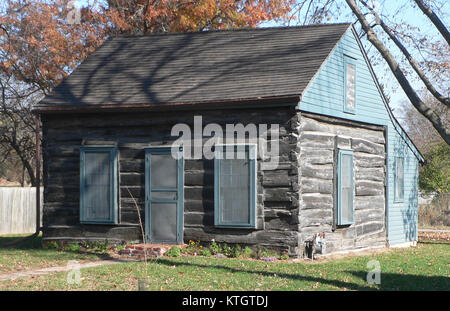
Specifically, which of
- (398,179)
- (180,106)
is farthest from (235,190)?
(398,179)

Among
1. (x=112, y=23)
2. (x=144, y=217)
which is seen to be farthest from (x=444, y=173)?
(x=144, y=217)

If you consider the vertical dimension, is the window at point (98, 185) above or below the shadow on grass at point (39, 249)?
above

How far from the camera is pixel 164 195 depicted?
16188 mm

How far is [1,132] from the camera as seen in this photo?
92.8 ft

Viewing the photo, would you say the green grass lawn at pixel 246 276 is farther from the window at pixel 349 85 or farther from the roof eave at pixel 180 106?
the window at pixel 349 85

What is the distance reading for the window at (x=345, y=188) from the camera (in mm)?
16672

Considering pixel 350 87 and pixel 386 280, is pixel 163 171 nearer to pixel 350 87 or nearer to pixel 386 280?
pixel 350 87

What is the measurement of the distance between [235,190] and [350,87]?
Answer: 15.8 feet

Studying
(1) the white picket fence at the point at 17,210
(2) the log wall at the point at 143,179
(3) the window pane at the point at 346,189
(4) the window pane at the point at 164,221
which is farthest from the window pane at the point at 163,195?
(1) the white picket fence at the point at 17,210

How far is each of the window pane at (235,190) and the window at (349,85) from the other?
12.2ft

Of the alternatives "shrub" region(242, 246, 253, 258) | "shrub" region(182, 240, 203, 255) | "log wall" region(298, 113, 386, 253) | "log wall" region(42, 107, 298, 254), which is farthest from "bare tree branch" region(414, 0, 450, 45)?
"shrub" region(182, 240, 203, 255)

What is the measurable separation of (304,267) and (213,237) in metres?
3.00

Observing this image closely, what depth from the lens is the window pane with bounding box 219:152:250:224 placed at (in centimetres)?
1538
